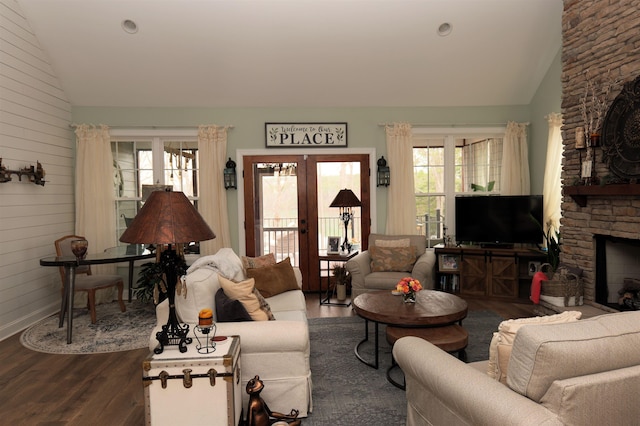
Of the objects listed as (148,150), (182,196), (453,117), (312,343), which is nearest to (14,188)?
(148,150)

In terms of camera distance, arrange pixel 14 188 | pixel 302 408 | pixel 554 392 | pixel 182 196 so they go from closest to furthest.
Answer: pixel 554 392 < pixel 182 196 < pixel 302 408 < pixel 14 188

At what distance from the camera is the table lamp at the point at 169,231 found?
2072mm

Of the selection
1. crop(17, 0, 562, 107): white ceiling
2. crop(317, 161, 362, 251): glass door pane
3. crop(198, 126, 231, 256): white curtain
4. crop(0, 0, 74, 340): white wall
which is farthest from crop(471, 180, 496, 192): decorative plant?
crop(0, 0, 74, 340): white wall

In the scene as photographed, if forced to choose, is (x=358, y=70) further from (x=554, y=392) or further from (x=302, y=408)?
(x=554, y=392)

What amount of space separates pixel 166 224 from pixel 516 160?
505cm

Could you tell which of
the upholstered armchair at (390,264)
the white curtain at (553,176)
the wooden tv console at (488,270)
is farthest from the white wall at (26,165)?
the white curtain at (553,176)

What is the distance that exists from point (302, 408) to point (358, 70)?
403 centimetres

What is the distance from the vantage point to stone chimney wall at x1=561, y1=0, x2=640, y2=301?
3361 millimetres

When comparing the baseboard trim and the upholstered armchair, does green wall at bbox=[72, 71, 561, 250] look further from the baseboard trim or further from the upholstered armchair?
the baseboard trim

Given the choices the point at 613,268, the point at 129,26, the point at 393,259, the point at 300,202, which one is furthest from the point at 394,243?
the point at 129,26

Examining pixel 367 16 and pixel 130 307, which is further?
pixel 130 307

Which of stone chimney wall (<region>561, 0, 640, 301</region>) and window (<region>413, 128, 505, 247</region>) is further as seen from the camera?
window (<region>413, 128, 505, 247</region>)

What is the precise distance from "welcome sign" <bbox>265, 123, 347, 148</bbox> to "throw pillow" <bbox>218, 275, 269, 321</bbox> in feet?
10.1

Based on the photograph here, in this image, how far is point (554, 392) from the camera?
4.83 ft
